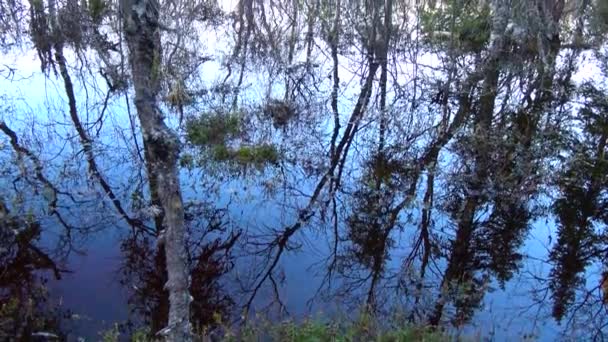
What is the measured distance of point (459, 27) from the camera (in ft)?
29.3

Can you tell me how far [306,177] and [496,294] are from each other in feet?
7.75

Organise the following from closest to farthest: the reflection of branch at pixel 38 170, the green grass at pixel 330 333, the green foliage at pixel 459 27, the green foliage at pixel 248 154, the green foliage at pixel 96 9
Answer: the green grass at pixel 330 333
the reflection of branch at pixel 38 170
the green foliage at pixel 248 154
the green foliage at pixel 96 9
the green foliage at pixel 459 27

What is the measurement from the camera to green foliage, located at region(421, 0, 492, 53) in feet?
28.1

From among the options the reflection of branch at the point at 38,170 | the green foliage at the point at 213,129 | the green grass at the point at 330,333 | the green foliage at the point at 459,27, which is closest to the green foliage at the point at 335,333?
the green grass at the point at 330,333

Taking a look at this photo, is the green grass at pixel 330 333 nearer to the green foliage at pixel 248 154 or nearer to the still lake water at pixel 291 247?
the still lake water at pixel 291 247

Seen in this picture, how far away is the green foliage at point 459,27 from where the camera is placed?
8566 millimetres

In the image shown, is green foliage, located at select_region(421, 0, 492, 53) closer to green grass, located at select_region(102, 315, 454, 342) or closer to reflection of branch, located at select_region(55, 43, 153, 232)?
reflection of branch, located at select_region(55, 43, 153, 232)

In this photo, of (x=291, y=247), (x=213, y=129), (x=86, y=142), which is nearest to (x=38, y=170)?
(x=86, y=142)

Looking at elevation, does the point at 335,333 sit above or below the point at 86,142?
below

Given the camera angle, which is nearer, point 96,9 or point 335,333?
point 335,333

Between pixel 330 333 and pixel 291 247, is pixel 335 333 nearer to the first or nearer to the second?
pixel 330 333

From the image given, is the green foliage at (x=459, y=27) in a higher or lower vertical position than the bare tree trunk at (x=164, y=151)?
higher

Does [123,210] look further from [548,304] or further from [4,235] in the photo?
[548,304]

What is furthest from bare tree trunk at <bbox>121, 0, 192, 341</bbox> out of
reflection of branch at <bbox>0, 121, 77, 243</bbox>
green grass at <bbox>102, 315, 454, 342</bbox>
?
reflection of branch at <bbox>0, 121, 77, 243</bbox>
